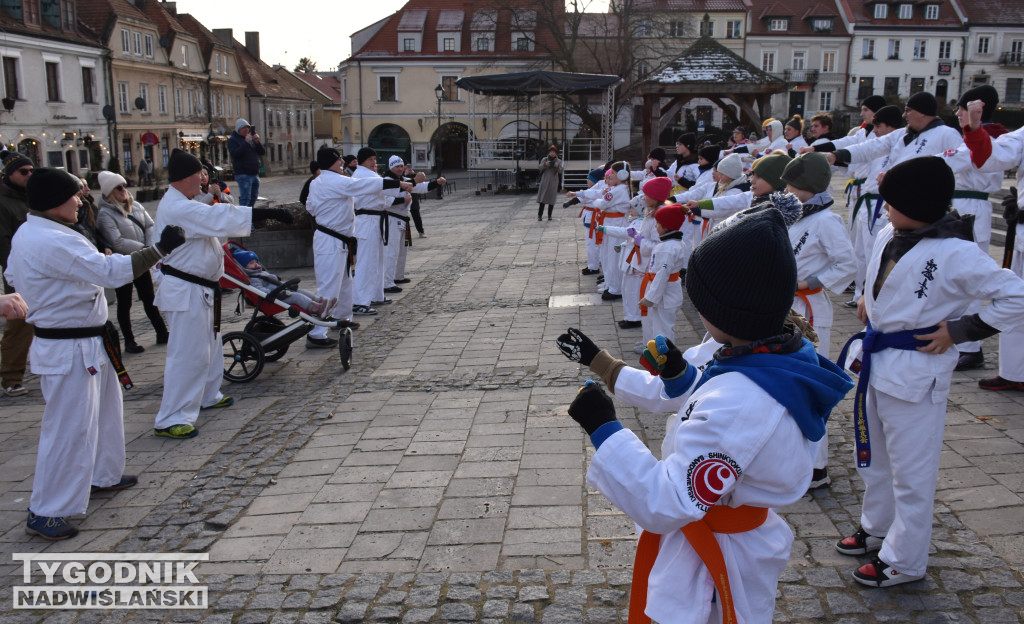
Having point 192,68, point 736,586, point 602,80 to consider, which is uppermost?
point 192,68

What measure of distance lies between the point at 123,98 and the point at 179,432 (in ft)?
139

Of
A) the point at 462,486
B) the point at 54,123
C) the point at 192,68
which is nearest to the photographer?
the point at 462,486

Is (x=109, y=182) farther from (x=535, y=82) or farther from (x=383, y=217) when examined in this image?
(x=535, y=82)

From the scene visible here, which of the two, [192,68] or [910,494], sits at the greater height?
[192,68]

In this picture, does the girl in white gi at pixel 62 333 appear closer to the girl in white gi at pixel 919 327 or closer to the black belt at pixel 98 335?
the black belt at pixel 98 335

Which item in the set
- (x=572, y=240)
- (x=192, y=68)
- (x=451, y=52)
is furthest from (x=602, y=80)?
(x=192, y=68)

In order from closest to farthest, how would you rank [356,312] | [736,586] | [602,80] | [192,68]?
[736,586] < [356,312] < [602,80] < [192,68]

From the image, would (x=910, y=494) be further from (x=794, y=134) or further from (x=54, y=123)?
(x=54, y=123)

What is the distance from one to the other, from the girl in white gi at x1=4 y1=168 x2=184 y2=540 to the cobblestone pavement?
29 centimetres

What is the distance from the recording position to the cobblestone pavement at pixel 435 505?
3.68 meters

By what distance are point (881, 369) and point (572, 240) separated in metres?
12.9

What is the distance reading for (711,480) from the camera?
205cm

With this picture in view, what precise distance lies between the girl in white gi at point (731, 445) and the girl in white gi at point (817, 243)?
246 cm

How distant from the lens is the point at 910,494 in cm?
351
